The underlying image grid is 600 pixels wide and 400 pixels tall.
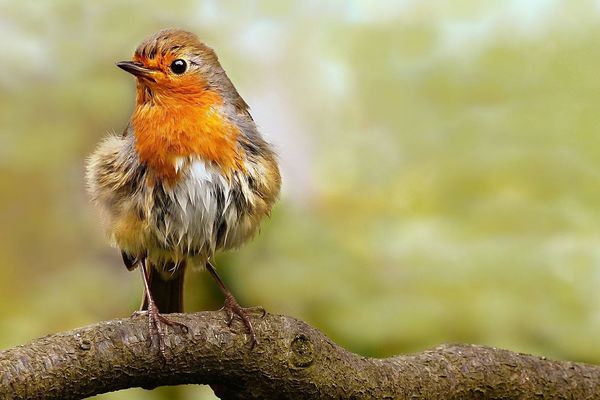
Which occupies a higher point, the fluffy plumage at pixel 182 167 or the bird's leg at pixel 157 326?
the fluffy plumage at pixel 182 167

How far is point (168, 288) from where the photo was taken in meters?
3.50

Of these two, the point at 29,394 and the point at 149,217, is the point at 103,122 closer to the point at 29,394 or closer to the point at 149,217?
the point at 149,217

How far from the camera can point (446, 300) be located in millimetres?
3684

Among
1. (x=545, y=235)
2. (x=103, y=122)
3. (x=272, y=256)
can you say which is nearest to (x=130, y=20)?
(x=103, y=122)

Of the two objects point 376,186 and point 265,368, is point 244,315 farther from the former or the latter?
point 376,186

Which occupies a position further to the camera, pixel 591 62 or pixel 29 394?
pixel 591 62

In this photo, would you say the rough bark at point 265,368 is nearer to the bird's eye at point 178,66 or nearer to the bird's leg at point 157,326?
the bird's leg at point 157,326

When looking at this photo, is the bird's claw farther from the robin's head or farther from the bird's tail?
the bird's tail

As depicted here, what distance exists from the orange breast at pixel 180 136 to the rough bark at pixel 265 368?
1.86 feet

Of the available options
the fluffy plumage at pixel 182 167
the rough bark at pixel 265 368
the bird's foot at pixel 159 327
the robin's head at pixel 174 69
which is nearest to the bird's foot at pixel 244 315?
the rough bark at pixel 265 368

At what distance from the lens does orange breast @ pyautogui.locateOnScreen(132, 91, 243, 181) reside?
2965 mm

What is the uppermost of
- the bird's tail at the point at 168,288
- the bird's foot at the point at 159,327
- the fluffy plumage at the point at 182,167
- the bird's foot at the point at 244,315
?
the fluffy plumage at the point at 182,167

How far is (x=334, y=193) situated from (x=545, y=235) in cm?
89

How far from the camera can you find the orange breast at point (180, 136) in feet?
9.73
